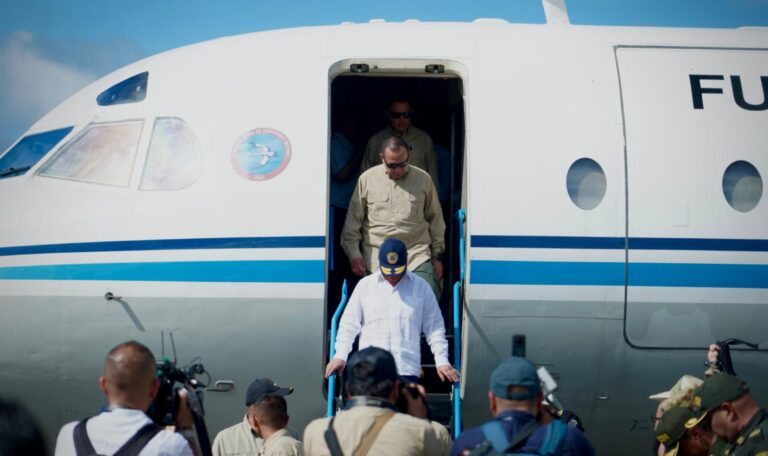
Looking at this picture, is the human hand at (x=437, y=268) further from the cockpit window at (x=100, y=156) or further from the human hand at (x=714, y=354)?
the cockpit window at (x=100, y=156)

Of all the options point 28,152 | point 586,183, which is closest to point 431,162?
point 586,183

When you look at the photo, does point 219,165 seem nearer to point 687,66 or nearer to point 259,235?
point 259,235

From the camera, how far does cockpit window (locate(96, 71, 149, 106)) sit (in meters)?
8.18

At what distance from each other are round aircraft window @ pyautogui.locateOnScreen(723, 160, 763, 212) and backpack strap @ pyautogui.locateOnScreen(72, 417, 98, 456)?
5.67 meters

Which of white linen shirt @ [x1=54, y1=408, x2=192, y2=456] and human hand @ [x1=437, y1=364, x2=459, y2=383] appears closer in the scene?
white linen shirt @ [x1=54, y1=408, x2=192, y2=456]

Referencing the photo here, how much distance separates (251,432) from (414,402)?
1370mm

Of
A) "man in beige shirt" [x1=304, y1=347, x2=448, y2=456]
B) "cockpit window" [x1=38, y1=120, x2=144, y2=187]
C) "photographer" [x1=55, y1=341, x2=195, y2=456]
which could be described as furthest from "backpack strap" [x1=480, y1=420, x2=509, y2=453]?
"cockpit window" [x1=38, y1=120, x2=144, y2=187]

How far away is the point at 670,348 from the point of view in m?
7.63

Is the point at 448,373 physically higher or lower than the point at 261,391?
higher

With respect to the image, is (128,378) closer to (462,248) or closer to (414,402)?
(414,402)

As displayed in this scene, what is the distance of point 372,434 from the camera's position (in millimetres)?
4445

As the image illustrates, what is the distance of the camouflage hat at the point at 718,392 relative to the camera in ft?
16.9

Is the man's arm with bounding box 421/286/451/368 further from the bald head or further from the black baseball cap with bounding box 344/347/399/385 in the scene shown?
the bald head

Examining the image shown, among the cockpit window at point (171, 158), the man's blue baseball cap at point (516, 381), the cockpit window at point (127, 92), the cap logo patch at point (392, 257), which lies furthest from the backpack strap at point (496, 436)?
the cockpit window at point (127, 92)
